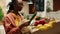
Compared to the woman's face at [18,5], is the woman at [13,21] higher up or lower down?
lower down

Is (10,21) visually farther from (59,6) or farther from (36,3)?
(36,3)

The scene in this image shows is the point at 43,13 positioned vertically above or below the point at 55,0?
below

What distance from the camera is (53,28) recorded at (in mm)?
629

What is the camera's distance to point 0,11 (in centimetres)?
191

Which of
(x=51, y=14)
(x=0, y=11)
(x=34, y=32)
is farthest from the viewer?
(x=0, y=11)

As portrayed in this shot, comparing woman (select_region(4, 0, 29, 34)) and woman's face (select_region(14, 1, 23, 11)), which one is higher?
woman's face (select_region(14, 1, 23, 11))

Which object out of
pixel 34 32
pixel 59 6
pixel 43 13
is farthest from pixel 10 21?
pixel 43 13

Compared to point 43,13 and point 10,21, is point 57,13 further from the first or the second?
point 10,21

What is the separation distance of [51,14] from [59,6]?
0.14m

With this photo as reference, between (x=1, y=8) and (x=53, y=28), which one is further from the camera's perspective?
(x=1, y=8)

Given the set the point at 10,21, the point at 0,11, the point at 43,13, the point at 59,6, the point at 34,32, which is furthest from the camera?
the point at 0,11

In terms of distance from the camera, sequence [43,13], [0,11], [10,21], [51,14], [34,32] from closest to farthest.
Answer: [34,32] → [10,21] → [51,14] → [43,13] → [0,11]

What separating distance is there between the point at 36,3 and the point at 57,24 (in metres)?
1.02

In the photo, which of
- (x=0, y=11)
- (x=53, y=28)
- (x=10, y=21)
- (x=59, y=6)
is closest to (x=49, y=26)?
(x=53, y=28)
